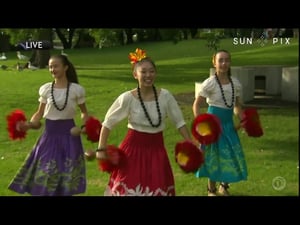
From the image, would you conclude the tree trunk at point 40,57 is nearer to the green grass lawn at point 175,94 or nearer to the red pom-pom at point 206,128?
the green grass lawn at point 175,94

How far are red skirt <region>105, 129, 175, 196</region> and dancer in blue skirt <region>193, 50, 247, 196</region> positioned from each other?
59 centimetres

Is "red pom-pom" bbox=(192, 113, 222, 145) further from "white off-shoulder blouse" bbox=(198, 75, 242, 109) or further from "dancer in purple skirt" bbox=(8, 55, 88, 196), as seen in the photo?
"dancer in purple skirt" bbox=(8, 55, 88, 196)

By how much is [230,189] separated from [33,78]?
1.91 metres

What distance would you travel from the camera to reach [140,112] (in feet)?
13.5

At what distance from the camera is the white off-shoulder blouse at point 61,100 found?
14.6 ft

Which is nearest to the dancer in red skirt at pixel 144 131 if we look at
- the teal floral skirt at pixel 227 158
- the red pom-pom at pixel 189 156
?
the red pom-pom at pixel 189 156

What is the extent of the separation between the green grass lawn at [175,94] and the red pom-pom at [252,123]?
0.12 metres

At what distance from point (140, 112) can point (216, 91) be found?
2.83 feet

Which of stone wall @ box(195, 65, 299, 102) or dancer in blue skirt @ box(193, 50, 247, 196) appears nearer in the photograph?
stone wall @ box(195, 65, 299, 102)

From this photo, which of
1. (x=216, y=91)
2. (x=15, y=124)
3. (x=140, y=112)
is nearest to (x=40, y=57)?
(x=15, y=124)

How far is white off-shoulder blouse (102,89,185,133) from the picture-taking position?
13.6ft

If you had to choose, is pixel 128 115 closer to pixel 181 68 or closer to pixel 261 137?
pixel 181 68

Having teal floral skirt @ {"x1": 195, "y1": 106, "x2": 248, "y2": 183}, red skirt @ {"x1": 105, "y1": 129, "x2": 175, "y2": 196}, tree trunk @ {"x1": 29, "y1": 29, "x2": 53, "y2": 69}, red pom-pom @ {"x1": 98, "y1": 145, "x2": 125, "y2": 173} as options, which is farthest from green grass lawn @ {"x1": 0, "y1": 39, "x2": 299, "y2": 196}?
red pom-pom @ {"x1": 98, "y1": 145, "x2": 125, "y2": 173}

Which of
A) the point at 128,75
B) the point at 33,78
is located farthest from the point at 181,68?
the point at 33,78
